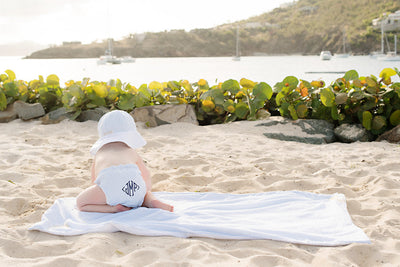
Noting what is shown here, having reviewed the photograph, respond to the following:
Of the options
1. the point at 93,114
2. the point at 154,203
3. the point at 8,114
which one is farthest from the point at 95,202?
the point at 8,114

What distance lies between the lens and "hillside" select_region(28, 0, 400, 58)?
49.5 metres

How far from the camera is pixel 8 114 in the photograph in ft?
17.7

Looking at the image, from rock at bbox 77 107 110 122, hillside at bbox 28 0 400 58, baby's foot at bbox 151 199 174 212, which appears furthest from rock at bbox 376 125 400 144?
hillside at bbox 28 0 400 58

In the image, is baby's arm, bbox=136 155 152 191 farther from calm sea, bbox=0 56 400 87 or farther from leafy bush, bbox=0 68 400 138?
calm sea, bbox=0 56 400 87

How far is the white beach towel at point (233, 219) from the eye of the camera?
198 centimetres

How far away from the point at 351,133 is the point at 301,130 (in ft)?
1.77

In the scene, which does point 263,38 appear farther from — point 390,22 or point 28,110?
point 28,110

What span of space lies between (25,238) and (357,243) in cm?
169

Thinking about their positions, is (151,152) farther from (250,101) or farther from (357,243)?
(357,243)

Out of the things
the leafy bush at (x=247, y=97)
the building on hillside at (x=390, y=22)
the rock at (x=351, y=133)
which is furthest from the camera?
the building on hillside at (x=390, y=22)

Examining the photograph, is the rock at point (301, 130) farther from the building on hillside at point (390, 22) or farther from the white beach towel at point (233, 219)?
the building on hillside at point (390, 22)

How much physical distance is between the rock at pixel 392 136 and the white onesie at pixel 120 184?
299 centimetres

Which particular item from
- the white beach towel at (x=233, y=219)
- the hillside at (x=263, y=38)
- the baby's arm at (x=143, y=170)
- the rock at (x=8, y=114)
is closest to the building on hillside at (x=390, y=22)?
the hillside at (x=263, y=38)

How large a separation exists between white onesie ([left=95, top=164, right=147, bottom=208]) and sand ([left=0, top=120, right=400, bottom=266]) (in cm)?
25
